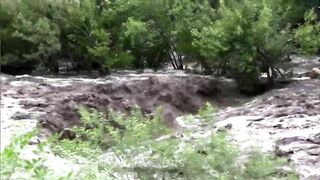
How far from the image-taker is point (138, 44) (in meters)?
14.2

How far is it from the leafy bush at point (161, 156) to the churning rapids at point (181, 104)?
8.12 ft

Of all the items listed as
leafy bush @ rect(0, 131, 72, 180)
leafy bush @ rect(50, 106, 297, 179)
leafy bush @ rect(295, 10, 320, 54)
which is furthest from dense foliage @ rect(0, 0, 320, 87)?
leafy bush @ rect(0, 131, 72, 180)

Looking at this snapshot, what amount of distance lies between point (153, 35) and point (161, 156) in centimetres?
977

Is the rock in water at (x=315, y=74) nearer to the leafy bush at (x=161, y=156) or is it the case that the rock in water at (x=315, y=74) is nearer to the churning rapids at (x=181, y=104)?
the churning rapids at (x=181, y=104)

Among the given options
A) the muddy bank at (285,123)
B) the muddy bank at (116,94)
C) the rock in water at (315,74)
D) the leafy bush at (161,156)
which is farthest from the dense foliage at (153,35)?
the leafy bush at (161,156)

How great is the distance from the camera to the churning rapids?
7992mm

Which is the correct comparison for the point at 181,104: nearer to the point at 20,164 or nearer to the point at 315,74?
the point at 315,74

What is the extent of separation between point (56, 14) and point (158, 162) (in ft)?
32.0

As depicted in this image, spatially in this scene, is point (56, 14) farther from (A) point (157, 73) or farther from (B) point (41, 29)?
(A) point (157, 73)

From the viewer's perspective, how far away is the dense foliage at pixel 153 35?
472 inches

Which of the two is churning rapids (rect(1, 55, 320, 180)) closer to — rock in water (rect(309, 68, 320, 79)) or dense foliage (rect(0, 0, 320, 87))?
rock in water (rect(309, 68, 320, 79))

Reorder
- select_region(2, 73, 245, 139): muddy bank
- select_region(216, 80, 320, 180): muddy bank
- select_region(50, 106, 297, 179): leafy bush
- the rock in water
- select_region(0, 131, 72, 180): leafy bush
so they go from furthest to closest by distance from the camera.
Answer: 1. the rock in water
2. select_region(2, 73, 245, 139): muddy bank
3. select_region(216, 80, 320, 180): muddy bank
4. select_region(50, 106, 297, 179): leafy bush
5. select_region(0, 131, 72, 180): leafy bush

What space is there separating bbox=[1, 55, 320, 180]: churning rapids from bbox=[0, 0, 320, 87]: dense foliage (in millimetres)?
716

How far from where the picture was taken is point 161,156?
4359 millimetres
